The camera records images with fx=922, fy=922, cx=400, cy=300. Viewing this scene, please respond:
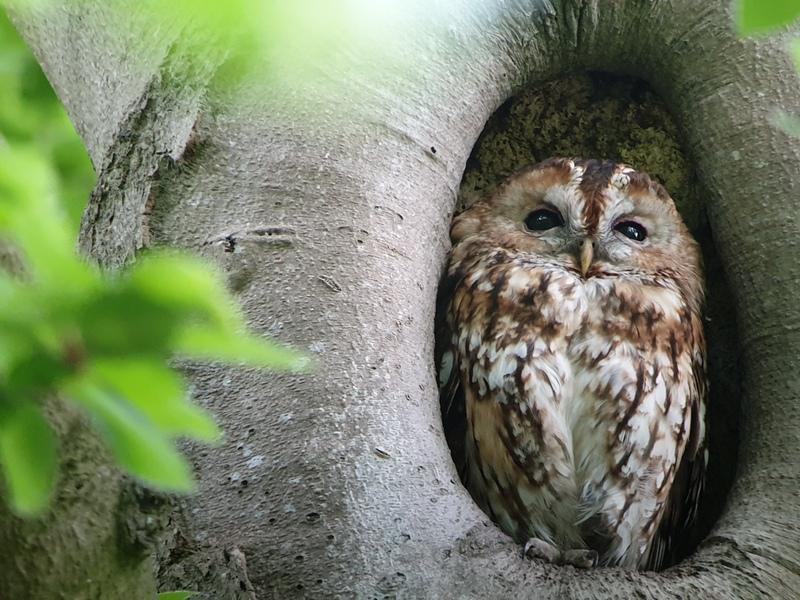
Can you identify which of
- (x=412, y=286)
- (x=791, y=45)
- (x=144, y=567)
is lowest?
(x=144, y=567)

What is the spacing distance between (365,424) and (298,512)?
16 centimetres

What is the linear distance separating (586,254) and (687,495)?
0.57 m

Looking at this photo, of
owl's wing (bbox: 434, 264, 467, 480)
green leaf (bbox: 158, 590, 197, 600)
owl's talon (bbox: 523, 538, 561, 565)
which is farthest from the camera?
owl's wing (bbox: 434, 264, 467, 480)

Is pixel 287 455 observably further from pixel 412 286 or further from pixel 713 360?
pixel 713 360

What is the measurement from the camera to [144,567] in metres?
0.89

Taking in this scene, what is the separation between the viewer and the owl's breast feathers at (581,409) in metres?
1.85

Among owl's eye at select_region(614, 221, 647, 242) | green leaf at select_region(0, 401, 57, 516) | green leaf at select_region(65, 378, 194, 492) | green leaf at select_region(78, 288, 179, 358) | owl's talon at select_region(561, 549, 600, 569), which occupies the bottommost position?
owl's talon at select_region(561, 549, 600, 569)

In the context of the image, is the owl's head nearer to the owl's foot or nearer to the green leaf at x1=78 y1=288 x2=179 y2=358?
the owl's foot

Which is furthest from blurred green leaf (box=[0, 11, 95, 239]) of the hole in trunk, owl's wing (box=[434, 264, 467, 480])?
the hole in trunk

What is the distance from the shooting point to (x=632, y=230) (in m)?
2.14

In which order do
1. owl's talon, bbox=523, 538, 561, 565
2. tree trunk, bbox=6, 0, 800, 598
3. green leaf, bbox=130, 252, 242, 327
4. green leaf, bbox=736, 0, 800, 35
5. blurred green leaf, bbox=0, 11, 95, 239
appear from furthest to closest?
blurred green leaf, bbox=0, 11, 95, 239
owl's talon, bbox=523, 538, 561, 565
tree trunk, bbox=6, 0, 800, 598
green leaf, bbox=736, 0, 800, 35
green leaf, bbox=130, 252, 242, 327

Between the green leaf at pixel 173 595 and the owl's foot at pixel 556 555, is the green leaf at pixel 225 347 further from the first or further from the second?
the owl's foot at pixel 556 555

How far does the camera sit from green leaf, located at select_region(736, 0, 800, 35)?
684 millimetres

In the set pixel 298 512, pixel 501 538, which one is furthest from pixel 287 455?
pixel 501 538
